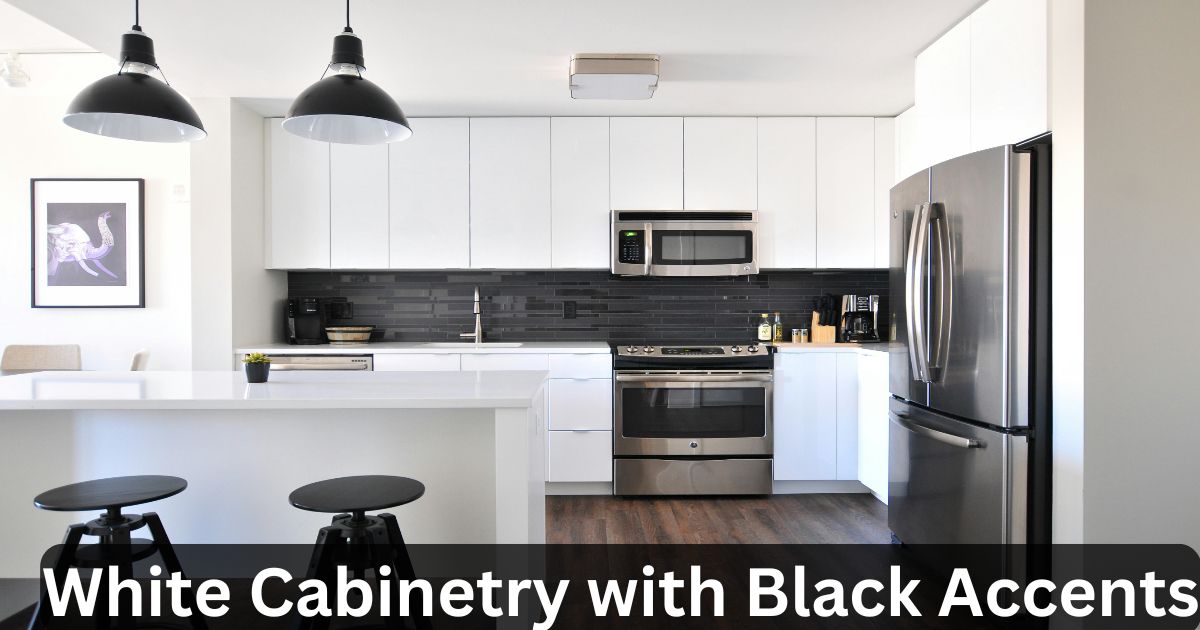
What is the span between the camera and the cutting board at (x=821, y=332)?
4543 millimetres

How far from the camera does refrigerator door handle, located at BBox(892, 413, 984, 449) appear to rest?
2.54 meters

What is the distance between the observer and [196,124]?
93.7 inches

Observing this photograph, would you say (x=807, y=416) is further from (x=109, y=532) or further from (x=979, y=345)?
(x=109, y=532)

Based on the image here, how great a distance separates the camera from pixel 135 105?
2.19m

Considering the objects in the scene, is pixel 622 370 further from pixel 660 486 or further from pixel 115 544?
pixel 115 544

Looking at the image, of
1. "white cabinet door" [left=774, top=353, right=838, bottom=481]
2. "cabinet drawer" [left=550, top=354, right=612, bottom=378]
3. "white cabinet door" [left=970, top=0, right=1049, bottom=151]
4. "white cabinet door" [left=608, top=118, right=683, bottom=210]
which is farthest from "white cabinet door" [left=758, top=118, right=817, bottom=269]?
"white cabinet door" [left=970, top=0, right=1049, bottom=151]

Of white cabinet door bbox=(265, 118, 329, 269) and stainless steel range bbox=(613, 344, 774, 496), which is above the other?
white cabinet door bbox=(265, 118, 329, 269)

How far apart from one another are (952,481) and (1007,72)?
4.93 ft

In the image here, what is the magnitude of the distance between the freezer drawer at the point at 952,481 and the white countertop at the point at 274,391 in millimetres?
1553

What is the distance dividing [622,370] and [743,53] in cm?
182

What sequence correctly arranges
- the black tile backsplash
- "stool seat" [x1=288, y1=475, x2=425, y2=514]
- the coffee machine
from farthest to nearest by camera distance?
1. the black tile backsplash
2. the coffee machine
3. "stool seat" [x1=288, y1=475, x2=425, y2=514]

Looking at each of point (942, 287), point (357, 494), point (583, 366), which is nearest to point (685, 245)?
point (583, 366)

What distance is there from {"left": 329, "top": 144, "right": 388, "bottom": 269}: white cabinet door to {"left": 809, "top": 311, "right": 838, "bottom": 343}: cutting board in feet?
8.99

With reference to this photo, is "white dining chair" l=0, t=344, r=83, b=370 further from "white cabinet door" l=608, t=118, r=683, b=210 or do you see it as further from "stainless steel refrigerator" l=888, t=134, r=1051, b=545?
"stainless steel refrigerator" l=888, t=134, r=1051, b=545
